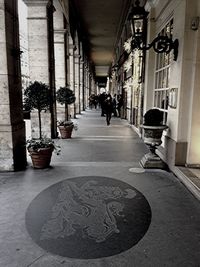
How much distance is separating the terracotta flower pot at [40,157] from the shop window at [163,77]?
271cm

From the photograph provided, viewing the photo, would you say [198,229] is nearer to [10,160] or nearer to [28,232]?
[28,232]

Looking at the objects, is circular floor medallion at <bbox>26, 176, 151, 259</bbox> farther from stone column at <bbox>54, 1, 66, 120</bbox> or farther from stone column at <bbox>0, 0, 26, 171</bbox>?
stone column at <bbox>54, 1, 66, 120</bbox>

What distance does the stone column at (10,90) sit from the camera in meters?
3.98

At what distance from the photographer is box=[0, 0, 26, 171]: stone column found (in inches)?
157

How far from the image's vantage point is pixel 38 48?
23.3ft

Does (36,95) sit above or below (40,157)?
above

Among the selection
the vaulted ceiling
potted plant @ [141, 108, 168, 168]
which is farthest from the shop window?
the vaulted ceiling

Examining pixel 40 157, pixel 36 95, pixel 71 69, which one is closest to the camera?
pixel 40 157

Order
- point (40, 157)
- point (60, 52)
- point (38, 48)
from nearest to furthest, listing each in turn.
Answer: point (40, 157) → point (38, 48) → point (60, 52)

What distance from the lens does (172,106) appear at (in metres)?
4.51

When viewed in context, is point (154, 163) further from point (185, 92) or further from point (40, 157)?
point (40, 157)

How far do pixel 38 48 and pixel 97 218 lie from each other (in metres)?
5.87

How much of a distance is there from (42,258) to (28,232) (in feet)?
1.46

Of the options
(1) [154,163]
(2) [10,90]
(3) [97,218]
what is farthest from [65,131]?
(3) [97,218]
